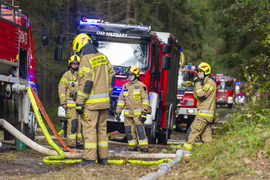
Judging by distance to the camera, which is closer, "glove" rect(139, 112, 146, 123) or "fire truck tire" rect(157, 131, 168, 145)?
"glove" rect(139, 112, 146, 123)

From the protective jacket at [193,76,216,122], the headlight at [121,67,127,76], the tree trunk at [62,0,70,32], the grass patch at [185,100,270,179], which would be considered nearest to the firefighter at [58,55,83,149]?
the headlight at [121,67,127,76]

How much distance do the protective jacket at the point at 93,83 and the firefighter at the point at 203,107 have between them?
7.97 ft

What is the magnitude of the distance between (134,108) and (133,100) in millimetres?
178

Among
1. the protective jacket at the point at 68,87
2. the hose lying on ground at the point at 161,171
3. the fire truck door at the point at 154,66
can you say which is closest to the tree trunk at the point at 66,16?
the fire truck door at the point at 154,66

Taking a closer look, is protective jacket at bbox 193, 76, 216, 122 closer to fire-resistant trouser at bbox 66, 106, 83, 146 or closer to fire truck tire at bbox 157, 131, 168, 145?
fire-resistant trouser at bbox 66, 106, 83, 146

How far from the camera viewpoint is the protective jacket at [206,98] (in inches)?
376

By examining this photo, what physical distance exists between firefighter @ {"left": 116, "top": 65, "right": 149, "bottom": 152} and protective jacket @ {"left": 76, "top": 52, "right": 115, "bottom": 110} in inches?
118

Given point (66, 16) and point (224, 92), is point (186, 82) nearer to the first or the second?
point (66, 16)

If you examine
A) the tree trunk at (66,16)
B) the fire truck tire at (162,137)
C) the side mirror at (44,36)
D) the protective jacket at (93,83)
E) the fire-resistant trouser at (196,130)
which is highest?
the tree trunk at (66,16)

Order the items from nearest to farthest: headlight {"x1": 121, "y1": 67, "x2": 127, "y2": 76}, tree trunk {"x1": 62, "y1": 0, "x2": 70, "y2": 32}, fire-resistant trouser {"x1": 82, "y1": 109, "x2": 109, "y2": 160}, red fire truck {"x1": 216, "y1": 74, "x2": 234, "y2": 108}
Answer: fire-resistant trouser {"x1": 82, "y1": 109, "x2": 109, "y2": 160} → headlight {"x1": 121, "y1": 67, "x2": 127, "y2": 76} → tree trunk {"x1": 62, "y1": 0, "x2": 70, "y2": 32} → red fire truck {"x1": 216, "y1": 74, "x2": 234, "y2": 108}

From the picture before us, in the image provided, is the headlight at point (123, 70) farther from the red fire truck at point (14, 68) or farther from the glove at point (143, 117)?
the red fire truck at point (14, 68)

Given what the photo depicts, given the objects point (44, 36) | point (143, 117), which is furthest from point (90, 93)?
point (44, 36)

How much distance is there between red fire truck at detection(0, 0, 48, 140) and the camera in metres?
9.30

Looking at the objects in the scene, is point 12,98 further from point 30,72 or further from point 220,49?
point 220,49
